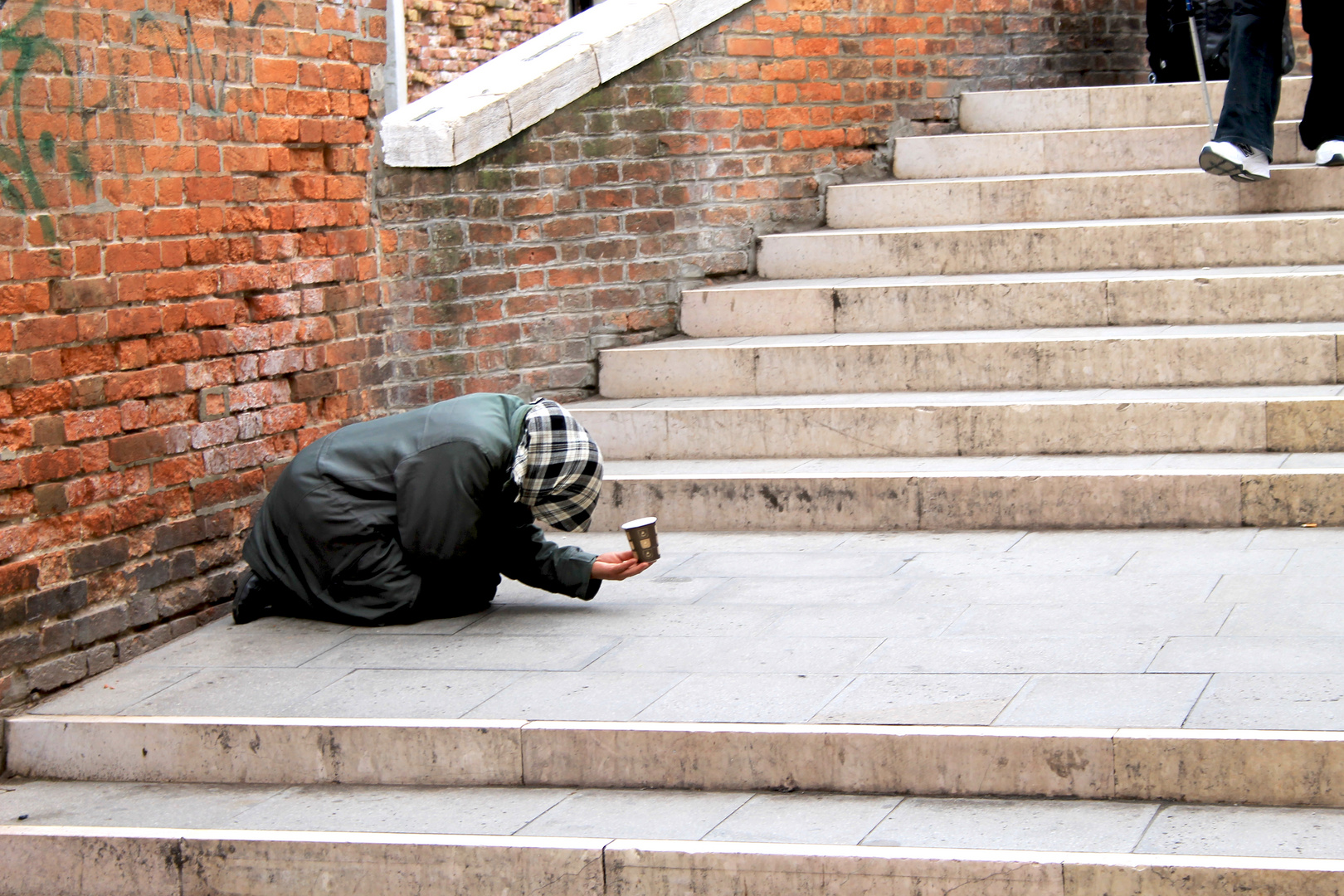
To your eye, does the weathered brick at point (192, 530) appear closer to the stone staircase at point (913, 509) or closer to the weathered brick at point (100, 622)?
the weathered brick at point (100, 622)

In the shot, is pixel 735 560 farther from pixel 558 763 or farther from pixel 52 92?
pixel 52 92

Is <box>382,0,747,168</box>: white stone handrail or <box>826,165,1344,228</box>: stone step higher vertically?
<box>382,0,747,168</box>: white stone handrail

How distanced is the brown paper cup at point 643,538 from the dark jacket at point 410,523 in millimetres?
462

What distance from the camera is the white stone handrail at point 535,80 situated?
6.29 meters

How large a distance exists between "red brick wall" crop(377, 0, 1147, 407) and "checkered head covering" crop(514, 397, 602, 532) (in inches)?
75.1

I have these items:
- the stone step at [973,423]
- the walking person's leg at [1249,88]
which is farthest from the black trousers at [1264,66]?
the stone step at [973,423]

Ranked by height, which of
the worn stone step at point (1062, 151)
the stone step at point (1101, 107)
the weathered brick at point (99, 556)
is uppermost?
the stone step at point (1101, 107)

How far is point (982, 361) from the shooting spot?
638 cm

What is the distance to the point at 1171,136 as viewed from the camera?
7.62 m

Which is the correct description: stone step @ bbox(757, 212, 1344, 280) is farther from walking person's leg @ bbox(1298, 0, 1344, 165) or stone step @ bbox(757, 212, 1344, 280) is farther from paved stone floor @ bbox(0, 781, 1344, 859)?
paved stone floor @ bbox(0, 781, 1344, 859)

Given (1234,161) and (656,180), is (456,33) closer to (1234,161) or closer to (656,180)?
(656,180)

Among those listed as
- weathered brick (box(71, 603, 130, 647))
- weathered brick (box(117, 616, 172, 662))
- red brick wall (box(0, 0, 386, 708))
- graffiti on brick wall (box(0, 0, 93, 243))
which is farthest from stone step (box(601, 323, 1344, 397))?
graffiti on brick wall (box(0, 0, 93, 243))

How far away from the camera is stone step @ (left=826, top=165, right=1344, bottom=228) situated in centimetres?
698

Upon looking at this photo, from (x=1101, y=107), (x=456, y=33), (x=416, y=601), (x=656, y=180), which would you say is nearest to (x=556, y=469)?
(x=416, y=601)
